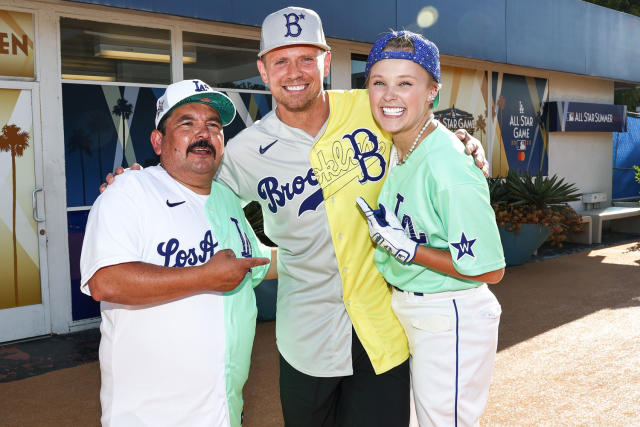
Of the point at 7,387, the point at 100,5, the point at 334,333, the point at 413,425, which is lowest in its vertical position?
the point at 7,387

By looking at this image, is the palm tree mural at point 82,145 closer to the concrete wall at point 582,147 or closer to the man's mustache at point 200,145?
the man's mustache at point 200,145

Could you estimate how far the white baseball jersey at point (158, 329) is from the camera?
2.16 m

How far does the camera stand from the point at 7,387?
4879 mm

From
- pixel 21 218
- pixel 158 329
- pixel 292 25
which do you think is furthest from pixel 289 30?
pixel 21 218

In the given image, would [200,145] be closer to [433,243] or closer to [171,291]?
[171,291]

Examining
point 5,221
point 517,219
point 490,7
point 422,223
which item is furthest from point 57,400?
point 490,7

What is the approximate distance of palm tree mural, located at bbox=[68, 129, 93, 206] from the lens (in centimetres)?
648

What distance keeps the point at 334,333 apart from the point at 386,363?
270 millimetres

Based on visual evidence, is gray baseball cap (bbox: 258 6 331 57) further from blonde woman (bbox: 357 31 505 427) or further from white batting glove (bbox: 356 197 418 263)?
white batting glove (bbox: 356 197 418 263)

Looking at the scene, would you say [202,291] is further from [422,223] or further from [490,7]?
[490,7]

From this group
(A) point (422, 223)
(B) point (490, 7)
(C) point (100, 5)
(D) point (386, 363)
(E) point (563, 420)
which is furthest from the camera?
(B) point (490, 7)

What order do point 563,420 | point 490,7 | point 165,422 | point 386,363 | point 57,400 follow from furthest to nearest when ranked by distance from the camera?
point 490,7
point 57,400
point 563,420
point 386,363
point 165,422

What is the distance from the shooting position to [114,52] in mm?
6816

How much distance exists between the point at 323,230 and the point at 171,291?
33.8 inches
